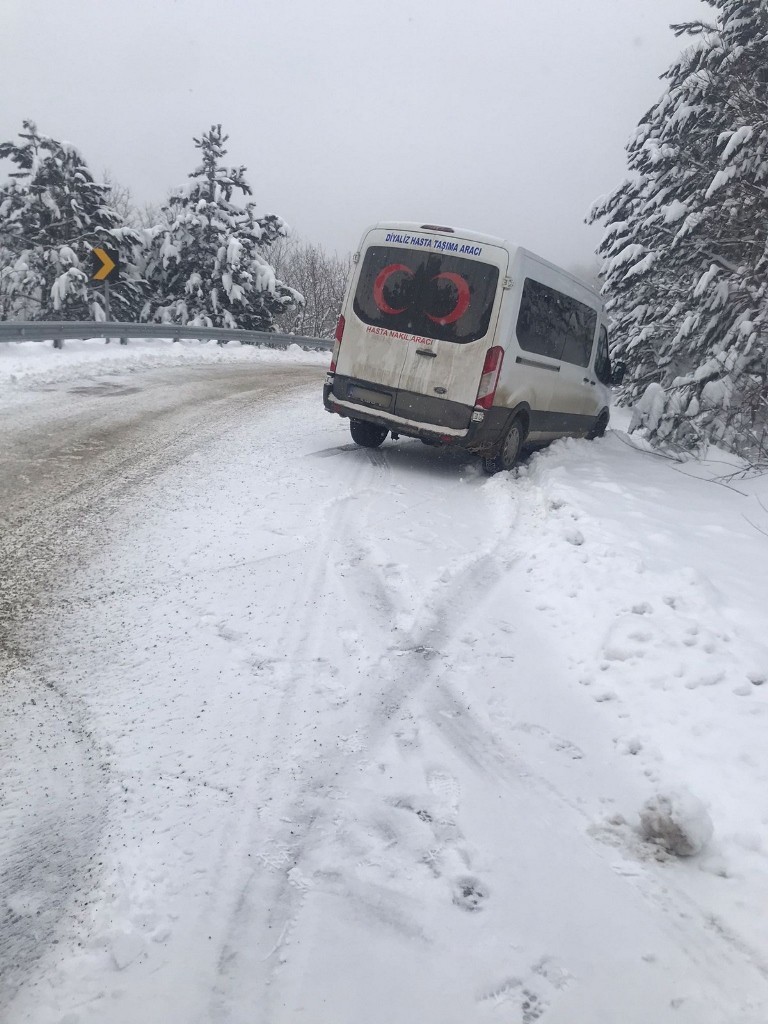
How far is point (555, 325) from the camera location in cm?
897

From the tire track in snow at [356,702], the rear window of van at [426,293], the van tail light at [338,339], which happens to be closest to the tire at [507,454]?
the rear window of van at [426,293]

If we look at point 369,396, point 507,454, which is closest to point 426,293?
point 369,396

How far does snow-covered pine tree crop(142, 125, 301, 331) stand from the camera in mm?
27672

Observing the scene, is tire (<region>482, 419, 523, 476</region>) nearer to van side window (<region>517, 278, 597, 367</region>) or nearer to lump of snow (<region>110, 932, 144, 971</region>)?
van side window (<region>517, 278, 597, 367</region>)

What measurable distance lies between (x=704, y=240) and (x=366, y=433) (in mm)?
7963

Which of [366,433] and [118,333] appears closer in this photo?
[366,433]

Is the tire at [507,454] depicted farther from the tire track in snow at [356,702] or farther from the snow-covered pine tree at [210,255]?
the snow-covered pine tree at [210,255]

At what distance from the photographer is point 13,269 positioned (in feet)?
82.6

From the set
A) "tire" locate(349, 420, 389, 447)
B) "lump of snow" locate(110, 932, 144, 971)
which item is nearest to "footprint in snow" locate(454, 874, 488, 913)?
"lump of snow" locate(110, 932, 144, 971)

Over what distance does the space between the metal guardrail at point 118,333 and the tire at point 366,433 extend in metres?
8.44

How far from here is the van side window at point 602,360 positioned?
10.8 meters

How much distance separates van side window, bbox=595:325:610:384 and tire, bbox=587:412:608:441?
746 millimetres

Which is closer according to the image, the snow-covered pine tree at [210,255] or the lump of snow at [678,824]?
the lump of snow at [678,824]

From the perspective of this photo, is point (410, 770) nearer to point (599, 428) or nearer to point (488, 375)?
point (488, 375)
